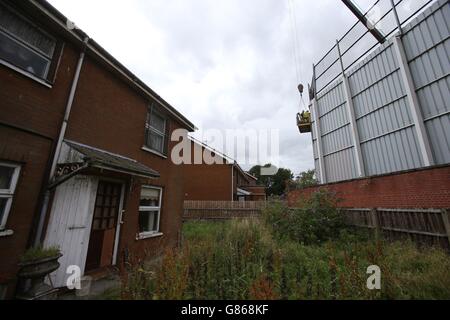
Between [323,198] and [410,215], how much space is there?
3.23 metres

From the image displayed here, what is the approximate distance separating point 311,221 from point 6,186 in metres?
9.53

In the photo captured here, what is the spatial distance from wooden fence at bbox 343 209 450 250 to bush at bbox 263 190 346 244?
0.88 m

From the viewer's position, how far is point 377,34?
42.4ft

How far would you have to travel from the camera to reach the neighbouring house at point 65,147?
387 centimetres

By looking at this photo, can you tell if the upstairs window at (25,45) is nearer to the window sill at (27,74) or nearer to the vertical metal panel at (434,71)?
the window sill at (27,74)

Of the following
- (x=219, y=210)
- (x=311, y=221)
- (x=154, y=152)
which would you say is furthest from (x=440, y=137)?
(x=219, y=210)

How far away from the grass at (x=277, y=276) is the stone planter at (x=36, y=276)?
4.53 ft

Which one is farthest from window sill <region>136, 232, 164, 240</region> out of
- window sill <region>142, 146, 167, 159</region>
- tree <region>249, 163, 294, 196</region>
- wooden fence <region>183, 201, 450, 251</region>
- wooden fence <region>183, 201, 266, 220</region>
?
tree <region>249, 163, 294, 196</region>

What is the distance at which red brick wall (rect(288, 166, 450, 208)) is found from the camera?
7.26m

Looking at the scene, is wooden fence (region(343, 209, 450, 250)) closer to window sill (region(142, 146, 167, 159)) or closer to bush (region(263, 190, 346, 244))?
bush (region(263, 190, 346, 244))

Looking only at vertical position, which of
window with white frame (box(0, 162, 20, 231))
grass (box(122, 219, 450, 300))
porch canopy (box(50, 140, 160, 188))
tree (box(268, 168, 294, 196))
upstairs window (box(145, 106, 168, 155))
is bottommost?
grass (box(122, 219, 450, 300))

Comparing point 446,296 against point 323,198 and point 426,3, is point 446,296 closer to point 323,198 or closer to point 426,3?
point 323,198
